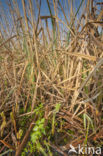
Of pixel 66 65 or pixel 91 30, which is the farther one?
pixel 66 65

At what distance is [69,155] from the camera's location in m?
0.55

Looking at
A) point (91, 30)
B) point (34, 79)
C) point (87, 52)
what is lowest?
point (34, 79)

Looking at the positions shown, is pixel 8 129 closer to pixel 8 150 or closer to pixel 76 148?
pixel 8 150

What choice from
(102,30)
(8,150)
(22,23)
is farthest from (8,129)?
(102,30)

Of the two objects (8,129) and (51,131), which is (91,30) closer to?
(51,131)

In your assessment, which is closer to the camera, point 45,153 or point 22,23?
point 45,153

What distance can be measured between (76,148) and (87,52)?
521mm

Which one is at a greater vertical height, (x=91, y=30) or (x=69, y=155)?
(x=91, y=30)

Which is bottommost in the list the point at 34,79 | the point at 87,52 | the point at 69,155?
the point at 69,155

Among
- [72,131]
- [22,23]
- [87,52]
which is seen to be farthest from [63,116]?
[22,23]

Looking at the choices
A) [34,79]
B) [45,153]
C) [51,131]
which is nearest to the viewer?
[45,153]

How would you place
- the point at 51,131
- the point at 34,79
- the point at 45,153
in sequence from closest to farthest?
the point at 45,153, the point at 51,131, the point at 34,79

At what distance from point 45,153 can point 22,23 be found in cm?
A: 73

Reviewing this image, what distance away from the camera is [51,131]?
647mm
